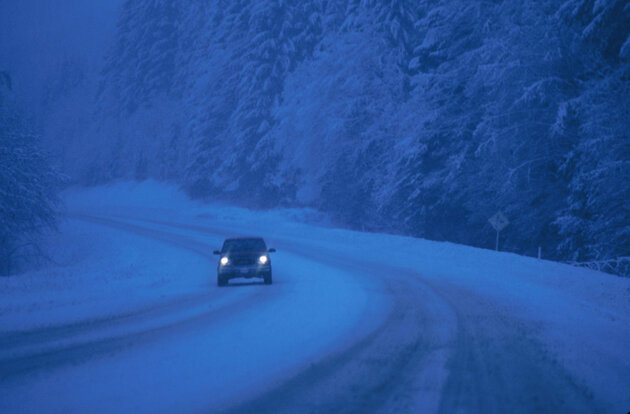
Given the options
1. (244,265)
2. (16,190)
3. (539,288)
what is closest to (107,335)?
(244,265)

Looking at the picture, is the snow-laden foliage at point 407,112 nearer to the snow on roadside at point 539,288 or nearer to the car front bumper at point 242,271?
the snow on roadside at point 539,288

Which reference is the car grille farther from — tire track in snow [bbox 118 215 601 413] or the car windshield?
tire track in snow [bbox 118 215 601 413]

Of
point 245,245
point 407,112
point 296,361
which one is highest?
point 407,112

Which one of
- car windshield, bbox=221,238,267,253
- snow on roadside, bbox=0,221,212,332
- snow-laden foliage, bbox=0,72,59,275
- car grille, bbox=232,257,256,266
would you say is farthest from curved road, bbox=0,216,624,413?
snow-laden foliage, bbox=0,72,59,275

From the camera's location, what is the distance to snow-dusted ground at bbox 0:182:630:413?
5.86 metres

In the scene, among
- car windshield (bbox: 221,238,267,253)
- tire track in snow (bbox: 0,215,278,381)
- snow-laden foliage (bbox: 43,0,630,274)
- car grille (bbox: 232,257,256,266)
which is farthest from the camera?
snow-laden foliage (bbox: 43,0,630,274)

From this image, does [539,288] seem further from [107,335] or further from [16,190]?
[16,190]

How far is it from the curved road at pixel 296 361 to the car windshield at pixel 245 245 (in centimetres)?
404

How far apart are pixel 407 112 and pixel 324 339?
998 inches

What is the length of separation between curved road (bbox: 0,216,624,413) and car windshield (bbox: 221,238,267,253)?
4.04m

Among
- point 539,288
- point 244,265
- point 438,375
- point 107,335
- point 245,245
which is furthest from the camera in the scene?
point 245,245

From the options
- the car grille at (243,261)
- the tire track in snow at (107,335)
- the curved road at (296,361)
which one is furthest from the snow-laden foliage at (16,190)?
the curved road at (296,361)

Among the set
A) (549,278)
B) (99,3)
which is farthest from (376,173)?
(99,3)

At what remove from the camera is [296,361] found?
7.31 metres
